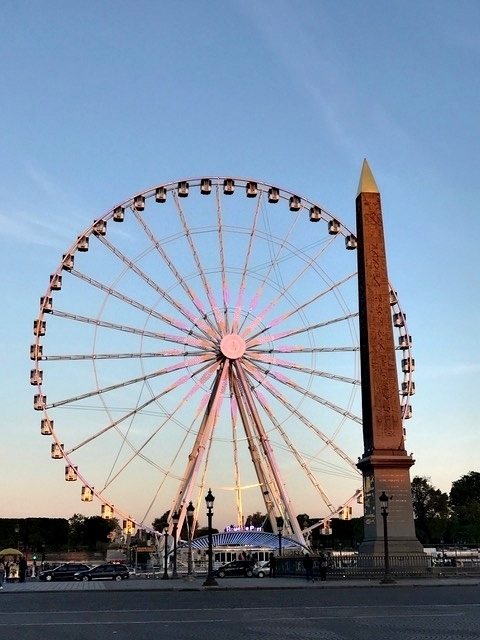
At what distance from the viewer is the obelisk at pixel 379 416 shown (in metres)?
31.0

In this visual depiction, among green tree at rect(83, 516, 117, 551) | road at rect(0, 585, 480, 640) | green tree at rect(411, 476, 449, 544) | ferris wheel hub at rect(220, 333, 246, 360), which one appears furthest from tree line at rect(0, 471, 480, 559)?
road at rect(0, 585, 480, 640)

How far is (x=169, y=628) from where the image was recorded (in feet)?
44.7

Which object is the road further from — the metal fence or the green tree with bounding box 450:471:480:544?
the green tree with bounding box 450:471:480:544

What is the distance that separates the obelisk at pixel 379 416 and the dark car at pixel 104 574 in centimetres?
1769

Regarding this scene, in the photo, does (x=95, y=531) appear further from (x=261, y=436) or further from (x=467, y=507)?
(x=261, y=436)

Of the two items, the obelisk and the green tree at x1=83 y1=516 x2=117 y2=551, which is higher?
the obelisk

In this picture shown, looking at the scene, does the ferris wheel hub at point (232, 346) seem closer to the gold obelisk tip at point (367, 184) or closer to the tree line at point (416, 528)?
the gold obelisk tip at point (367, 184)

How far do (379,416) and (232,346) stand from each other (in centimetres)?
1311

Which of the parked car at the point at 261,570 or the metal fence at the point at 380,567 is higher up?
the metal fence at the point at 380,567

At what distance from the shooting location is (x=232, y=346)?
42.8 meters

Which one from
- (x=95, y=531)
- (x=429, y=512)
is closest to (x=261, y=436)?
(x=429, y=512)

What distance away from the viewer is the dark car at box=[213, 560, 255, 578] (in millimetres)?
45250

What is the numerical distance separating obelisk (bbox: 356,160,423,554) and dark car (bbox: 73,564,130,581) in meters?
17.7

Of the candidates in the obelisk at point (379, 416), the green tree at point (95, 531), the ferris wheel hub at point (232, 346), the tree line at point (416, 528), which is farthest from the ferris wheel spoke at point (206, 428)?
the green tree at point (95, 531)
